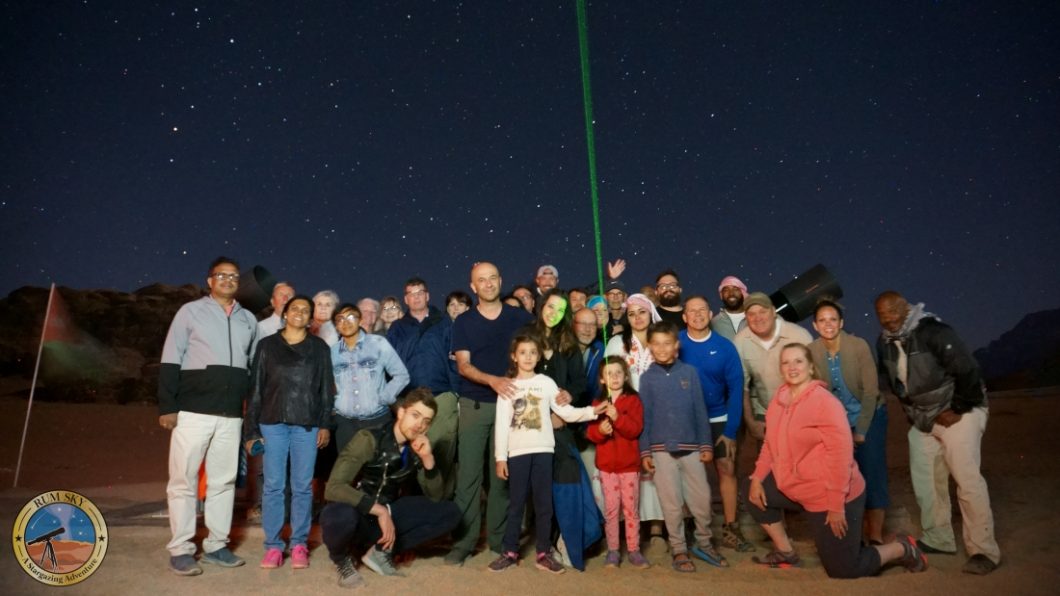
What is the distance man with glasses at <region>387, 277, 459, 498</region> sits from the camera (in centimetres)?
562

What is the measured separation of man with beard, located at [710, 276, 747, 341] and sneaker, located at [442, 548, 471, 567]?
3207mm

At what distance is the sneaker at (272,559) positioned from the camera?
195 inches

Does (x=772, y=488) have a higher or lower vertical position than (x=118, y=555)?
higher

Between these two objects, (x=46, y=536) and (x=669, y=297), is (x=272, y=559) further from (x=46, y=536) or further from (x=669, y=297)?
(x=669, y=297)

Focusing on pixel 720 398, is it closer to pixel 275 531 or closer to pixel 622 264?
pixel 622 264

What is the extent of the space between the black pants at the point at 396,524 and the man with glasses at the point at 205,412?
3.10ft

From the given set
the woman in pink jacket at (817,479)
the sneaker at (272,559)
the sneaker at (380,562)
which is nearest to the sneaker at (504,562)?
the sneaker at (380,562)

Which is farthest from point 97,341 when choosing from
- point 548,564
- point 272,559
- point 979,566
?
point 979,566

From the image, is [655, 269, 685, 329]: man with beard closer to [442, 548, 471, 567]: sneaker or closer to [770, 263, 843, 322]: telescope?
[770, 263, 843, 322]: telescope

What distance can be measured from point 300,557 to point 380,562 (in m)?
0.67

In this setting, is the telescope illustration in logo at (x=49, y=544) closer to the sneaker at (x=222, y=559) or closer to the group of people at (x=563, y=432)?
the group of people at (x=563, y=432)

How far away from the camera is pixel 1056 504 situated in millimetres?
6988

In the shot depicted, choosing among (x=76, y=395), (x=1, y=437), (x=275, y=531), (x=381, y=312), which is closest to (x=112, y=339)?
(x=76, y=395)

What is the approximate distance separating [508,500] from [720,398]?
197 centimetres
